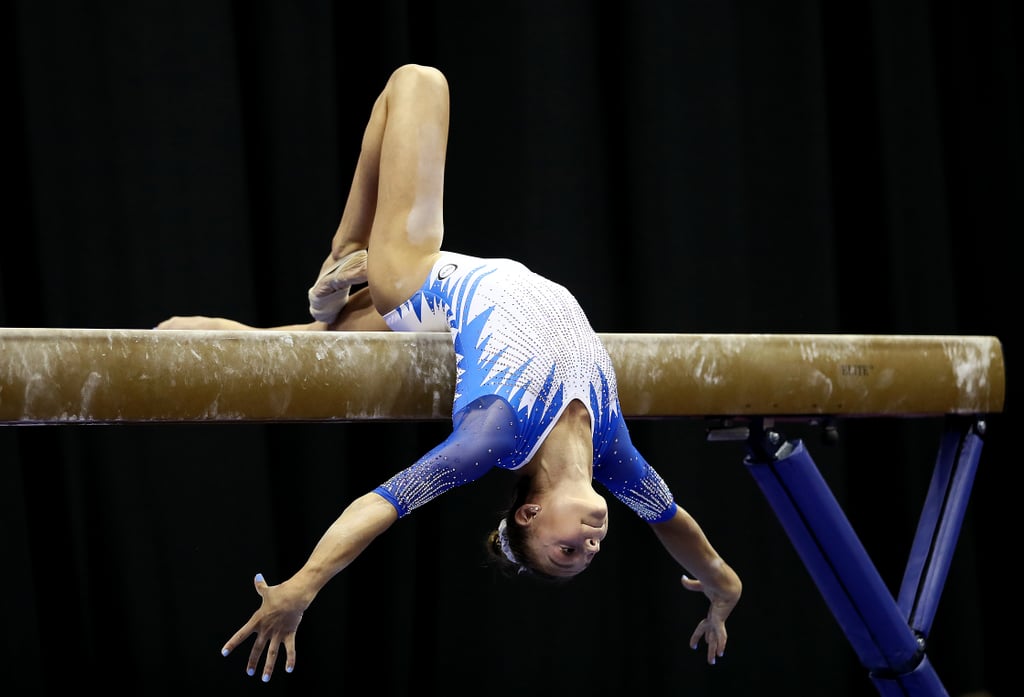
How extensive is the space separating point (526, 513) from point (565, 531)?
13 cm

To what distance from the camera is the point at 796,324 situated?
4434mm

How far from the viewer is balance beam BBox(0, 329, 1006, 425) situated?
2.13 meters

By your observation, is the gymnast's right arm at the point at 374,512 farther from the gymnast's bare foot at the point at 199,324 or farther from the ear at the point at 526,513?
the gymnast's bare foot at the point at 199,324

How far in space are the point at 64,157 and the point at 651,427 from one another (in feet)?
7.36

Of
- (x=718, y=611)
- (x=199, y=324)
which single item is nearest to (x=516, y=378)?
(x=718, y=611)

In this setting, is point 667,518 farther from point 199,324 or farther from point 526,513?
point 199,324

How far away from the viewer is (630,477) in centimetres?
242

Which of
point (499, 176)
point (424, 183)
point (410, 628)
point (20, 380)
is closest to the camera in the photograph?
point (20, 380)

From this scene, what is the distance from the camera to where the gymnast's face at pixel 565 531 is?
88.1 inches

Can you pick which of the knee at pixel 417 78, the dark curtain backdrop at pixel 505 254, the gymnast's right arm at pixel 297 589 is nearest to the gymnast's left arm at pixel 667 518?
the gymnast's right arm at pixel 297 589

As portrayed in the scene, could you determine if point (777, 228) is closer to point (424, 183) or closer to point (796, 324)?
point (796, 324)

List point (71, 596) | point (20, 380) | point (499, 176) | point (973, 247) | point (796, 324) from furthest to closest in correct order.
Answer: point (973, 247)
point (796, 324)
point (499, 176)
point (71, 596)
point (20, 380)

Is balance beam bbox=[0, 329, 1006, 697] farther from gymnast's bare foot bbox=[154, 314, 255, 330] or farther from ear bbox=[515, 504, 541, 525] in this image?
gymnast's bare foot bbox=[154, 314, 255, 330]

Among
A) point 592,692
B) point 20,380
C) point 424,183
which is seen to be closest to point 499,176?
point 424,183
